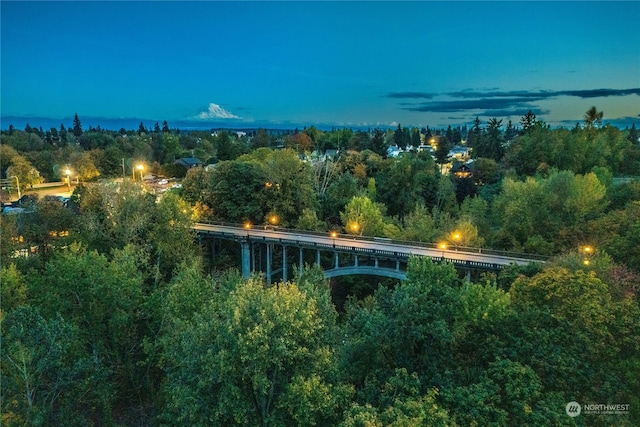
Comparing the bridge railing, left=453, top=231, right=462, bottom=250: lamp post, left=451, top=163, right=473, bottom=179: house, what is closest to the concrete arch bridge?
the bridge railing

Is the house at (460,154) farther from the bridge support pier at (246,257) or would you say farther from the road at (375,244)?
the bridge support pier at (246,257)

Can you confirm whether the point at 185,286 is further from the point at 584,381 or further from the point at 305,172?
the point at 305,172

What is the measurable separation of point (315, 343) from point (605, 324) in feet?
33.1

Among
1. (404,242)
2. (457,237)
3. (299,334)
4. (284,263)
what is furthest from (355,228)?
(299,334)

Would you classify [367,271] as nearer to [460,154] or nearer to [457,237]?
[457,237]

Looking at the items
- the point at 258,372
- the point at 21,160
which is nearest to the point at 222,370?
the point at 258,372

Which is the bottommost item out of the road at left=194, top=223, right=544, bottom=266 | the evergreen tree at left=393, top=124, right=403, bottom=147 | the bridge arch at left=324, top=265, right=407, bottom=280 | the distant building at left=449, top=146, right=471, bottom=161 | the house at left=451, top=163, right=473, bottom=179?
the bridge arch at left=324, top=265, right=407, bottom=280

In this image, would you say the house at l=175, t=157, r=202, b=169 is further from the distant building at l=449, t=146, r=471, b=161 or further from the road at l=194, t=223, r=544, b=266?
the distant building at l=449, t=146, r=471, b=161

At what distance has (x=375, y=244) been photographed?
3206cm

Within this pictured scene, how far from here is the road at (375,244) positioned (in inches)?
1087

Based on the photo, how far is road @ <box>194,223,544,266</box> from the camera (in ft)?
90.6

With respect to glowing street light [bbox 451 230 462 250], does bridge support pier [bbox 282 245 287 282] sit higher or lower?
lower

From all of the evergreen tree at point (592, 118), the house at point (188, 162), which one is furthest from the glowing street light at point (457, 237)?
the house at point (188, 162)

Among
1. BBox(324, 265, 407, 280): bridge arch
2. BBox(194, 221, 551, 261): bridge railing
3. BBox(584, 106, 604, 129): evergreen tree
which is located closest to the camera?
BBox(194, 221, 551, 261): bridge railing
